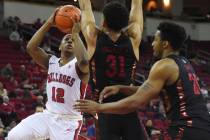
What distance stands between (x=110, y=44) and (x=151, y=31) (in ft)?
67.0

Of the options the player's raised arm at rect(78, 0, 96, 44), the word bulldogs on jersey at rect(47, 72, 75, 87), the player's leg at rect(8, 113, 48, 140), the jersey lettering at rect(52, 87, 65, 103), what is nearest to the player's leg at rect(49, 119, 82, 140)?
the player's leg at rect(8, 113, 48, 140)

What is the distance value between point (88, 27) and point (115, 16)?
1.19 feet

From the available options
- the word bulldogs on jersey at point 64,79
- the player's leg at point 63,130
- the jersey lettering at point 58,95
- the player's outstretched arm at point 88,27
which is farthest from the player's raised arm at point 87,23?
the player's leg at point 63,130

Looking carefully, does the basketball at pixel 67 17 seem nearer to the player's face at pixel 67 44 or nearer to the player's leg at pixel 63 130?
the player's face at pixel 67 44

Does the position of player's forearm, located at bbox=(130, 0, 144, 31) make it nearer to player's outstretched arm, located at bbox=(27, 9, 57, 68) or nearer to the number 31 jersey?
the number 31 jersey

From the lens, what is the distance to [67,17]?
19.5 ft

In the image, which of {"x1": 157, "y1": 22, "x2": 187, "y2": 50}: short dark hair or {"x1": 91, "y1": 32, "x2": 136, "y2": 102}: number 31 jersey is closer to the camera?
{"x1": 157, "y1": 22, "x2": 187, "y2": 50}: short dark hair

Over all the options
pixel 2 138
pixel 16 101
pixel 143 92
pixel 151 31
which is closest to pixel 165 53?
pixel 143 92

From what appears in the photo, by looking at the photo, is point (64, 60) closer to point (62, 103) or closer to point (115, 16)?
point (62, 103)

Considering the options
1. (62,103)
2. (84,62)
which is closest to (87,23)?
(84,62)

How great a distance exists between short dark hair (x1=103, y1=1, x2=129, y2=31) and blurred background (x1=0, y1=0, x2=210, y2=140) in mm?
2073

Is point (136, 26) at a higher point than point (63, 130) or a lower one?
higher

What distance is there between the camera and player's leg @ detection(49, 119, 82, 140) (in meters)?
5.97

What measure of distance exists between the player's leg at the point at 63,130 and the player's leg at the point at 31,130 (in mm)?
105
